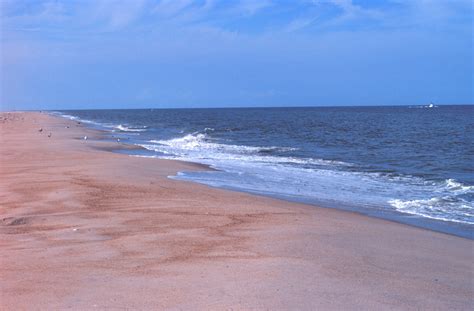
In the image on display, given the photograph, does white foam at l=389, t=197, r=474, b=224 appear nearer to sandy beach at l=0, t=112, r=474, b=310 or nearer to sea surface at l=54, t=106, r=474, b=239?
sea surface at l=54, t=106, r=474, b=239

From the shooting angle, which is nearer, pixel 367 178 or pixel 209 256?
pixel 209 256

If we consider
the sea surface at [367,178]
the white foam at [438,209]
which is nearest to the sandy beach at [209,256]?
the sea surface at [367,178]

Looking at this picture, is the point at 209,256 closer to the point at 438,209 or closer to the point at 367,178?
the point at 438,209

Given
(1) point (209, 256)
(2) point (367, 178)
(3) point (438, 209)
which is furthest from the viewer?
(2) point (367, 178)

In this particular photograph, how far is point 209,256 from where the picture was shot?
8219mm

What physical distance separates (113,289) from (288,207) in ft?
23.9

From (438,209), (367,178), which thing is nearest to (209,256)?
(438,209)

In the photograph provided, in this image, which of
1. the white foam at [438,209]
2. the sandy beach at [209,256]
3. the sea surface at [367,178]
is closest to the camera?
the sandy beach at [209,256]

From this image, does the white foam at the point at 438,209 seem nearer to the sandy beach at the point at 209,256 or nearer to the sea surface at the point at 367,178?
the sea surface at the point at 367,178

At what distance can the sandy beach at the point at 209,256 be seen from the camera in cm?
656

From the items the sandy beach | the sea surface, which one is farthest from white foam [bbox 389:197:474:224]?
the sandy beach

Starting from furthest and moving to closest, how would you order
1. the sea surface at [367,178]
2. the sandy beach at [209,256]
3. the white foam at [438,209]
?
the sea surface at [367,178]
the white foam at [438,209]
the sandy beach at [209,256]

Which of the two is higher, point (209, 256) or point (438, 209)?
point (209, 256)

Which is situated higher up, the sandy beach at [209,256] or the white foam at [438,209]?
the sandy beach at [209,256]
